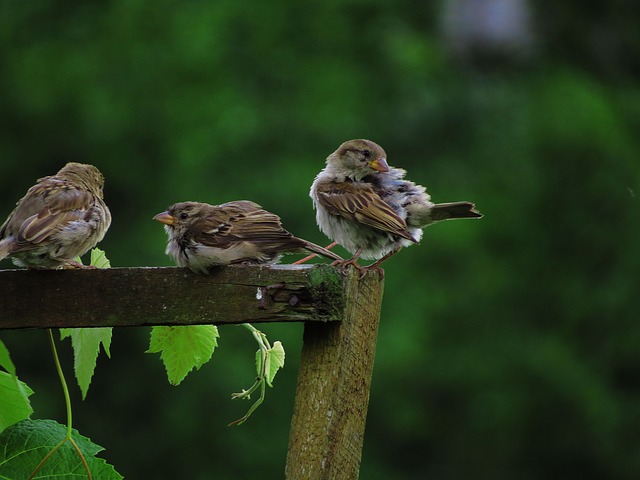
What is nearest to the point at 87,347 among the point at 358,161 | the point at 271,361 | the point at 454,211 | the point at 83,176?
the point at 271,361

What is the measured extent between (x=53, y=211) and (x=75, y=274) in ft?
3.21

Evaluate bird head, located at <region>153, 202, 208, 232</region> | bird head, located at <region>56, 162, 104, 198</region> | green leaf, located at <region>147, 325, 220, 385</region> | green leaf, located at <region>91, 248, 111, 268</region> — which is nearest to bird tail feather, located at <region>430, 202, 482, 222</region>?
bird head, located at <region>153, 202, 208, 232</region>

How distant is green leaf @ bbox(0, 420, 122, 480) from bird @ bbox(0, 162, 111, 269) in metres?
0.60

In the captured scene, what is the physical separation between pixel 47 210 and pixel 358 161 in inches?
67.7

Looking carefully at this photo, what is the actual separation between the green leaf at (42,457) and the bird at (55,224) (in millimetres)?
603

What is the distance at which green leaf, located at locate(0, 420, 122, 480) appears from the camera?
285 centimetres

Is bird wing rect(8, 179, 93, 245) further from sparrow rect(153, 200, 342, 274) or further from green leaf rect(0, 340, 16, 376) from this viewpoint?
green leaf rect(0, 340, 16, 376)

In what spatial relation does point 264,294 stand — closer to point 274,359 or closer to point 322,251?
point 274,359

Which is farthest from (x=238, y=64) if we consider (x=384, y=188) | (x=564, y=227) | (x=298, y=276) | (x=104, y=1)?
(x=298, y=276)

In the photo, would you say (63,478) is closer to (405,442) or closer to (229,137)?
(229,137)

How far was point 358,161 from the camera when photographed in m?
5.09

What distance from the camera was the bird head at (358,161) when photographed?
5054mm

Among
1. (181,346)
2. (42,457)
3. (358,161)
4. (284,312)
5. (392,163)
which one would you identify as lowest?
(392,163)

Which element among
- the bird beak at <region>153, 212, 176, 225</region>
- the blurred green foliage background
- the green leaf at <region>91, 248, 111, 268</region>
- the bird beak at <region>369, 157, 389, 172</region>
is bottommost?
the blurred green foliage background
